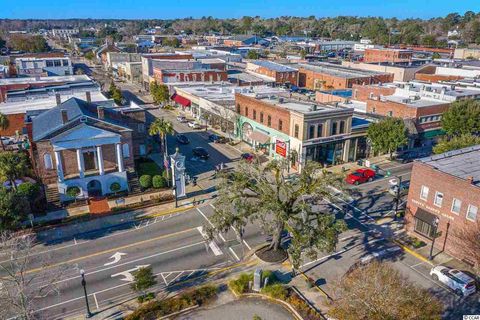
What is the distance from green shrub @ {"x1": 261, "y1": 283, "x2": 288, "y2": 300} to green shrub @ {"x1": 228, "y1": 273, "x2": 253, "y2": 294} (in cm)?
134

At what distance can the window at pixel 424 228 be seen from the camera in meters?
36.5

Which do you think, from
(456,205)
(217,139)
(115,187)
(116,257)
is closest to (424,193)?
(456,205)

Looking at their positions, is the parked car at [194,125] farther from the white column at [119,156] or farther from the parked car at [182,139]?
the white column at [119,156]

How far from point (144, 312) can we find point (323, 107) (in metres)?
40.9

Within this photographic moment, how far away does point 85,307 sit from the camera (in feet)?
93.5

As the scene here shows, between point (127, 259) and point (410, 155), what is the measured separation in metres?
47.0

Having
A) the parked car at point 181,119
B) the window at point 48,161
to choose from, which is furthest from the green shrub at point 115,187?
the parked car at point 181,119

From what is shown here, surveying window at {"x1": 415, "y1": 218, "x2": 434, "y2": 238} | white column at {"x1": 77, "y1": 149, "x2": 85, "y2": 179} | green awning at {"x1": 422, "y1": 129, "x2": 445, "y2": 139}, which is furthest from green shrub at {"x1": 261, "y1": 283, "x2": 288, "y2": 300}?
green awning at {"x1": 422, "y1": 129, "x2": 445, "y2": 139}

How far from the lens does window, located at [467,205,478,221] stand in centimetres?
3228

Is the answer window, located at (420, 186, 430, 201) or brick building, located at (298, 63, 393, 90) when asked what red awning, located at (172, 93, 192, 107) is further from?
window, located at (420, 186, 430, 201)

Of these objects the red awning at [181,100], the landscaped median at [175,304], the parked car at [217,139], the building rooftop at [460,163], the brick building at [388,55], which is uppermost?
the brick building at [388,55]

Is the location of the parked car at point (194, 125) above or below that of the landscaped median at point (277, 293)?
above

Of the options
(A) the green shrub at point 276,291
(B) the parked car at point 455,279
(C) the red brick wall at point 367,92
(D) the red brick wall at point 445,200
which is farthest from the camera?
(C) the red brick wall at point 367,92

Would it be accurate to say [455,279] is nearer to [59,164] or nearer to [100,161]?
[100,161]
